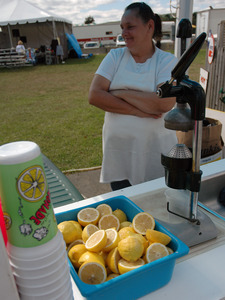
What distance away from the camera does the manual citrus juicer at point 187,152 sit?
856 millimetres

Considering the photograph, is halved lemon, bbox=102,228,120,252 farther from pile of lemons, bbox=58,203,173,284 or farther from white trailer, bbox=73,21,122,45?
white trailer, bbox=73,21,122,45

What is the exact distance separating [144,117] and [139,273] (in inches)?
46.8

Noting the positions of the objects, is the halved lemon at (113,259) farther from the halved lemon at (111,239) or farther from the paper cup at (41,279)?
the paper cup at (41,279)

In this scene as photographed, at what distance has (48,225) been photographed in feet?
1.98

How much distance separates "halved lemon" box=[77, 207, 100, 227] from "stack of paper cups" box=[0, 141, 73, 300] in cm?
38

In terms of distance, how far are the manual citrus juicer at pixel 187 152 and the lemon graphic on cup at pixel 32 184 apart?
18.7 inches

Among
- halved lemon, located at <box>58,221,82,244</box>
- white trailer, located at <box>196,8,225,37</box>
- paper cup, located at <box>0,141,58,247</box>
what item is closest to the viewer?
paper cup, located at <box>0,141,58,247</box>

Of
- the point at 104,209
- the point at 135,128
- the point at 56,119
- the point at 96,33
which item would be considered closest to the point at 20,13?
the point at 56,119

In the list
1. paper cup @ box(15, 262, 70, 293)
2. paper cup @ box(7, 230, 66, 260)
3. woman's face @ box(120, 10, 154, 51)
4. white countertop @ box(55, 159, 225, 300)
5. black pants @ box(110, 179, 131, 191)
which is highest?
woman's face @ box(120, 10, 154, 51)

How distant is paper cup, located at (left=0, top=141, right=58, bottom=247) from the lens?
0.55m

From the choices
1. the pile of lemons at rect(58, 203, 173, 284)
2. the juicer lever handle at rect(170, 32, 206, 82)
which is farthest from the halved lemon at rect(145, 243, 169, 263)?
the juicer lever handle at rect(170, 32, 206, 82)

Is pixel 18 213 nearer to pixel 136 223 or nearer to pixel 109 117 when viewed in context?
pixel 136 223

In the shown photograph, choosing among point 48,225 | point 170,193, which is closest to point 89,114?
point 170,193

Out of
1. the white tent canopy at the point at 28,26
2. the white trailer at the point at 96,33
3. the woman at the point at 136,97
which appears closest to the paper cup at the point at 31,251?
the woman at the point at 136,97
